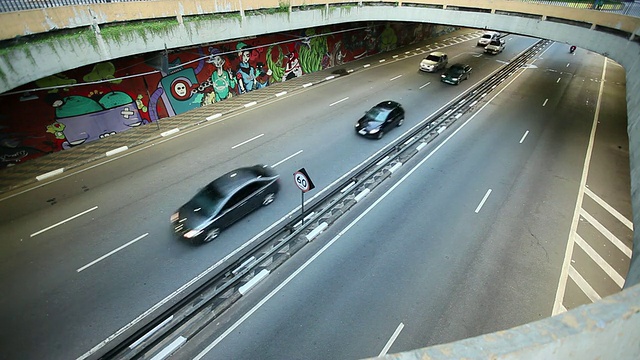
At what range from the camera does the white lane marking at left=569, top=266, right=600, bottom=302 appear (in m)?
8.70

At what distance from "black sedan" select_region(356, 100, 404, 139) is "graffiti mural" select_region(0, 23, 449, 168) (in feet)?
31.7

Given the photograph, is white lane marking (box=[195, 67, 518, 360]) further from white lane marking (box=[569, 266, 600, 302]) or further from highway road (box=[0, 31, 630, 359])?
white lane marking (box=[569, 266, 600, 302])

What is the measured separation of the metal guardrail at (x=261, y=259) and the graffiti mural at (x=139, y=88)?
10428mm

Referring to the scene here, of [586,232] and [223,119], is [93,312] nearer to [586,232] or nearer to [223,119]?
[223,119]

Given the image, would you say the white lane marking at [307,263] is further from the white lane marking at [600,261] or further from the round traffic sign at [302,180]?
the white lane marking at [600,261]

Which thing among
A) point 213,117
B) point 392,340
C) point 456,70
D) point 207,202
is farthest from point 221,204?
point 456,70

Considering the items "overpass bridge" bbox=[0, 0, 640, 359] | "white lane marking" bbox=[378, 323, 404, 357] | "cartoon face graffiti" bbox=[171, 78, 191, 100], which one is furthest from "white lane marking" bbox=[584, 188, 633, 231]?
"cartoon face graffiti" bbox=[171, 78, 191, 100]

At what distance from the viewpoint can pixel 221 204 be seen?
10008 millimetres

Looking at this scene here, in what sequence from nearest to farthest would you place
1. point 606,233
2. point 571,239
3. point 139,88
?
point 571,239, point 606,233, point 139,88

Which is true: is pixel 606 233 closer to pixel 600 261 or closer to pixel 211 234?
pixel 600 261

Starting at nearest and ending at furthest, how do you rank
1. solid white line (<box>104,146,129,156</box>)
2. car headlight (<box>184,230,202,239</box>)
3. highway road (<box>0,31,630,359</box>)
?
highway road (<box>0,31,630,359</box>) → car headlight (<box>184,230,202,239</box>) → solid white line (<box>104,146,129,156</box>)

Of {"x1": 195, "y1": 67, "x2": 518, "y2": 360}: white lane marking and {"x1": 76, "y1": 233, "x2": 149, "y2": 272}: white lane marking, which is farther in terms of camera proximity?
{"x1": 76, "y1": 233, "x2": 149, "y2": 272}: white lane marking

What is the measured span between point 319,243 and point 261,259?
6.59ft

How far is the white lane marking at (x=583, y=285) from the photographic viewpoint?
870 cm
